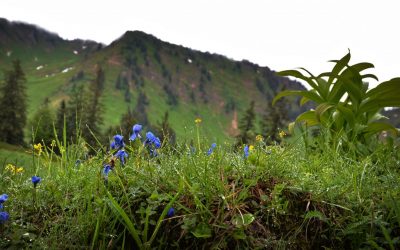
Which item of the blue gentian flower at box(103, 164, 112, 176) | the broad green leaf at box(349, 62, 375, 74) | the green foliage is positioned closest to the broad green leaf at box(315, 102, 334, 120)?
the green foliage

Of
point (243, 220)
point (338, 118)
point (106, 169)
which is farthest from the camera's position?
point (338, 118)

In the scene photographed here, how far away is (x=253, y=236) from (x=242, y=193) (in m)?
0.26

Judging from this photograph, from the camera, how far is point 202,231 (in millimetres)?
2193

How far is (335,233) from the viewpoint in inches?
94.1

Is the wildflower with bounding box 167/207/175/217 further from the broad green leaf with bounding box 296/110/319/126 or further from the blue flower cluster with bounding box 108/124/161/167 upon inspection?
the broad green leaf with bounding box 296/110/319/126

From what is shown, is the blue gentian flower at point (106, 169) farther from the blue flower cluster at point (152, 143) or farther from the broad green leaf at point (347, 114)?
the broad green leaf at point (347, 114)

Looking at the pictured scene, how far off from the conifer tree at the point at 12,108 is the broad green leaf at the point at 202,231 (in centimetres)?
5729

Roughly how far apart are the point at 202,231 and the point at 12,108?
59.0 metres

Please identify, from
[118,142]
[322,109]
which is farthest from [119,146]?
[322,109]

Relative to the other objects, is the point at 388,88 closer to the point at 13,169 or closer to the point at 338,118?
the point at 338,118

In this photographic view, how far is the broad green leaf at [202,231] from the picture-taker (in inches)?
84.4

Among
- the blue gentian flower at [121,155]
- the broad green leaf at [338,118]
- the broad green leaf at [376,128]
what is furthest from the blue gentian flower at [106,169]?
the broad green leaf at [376,128]

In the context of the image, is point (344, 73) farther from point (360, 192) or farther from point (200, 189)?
point (200, 189)

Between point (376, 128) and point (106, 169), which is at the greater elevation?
point (376, 128)
